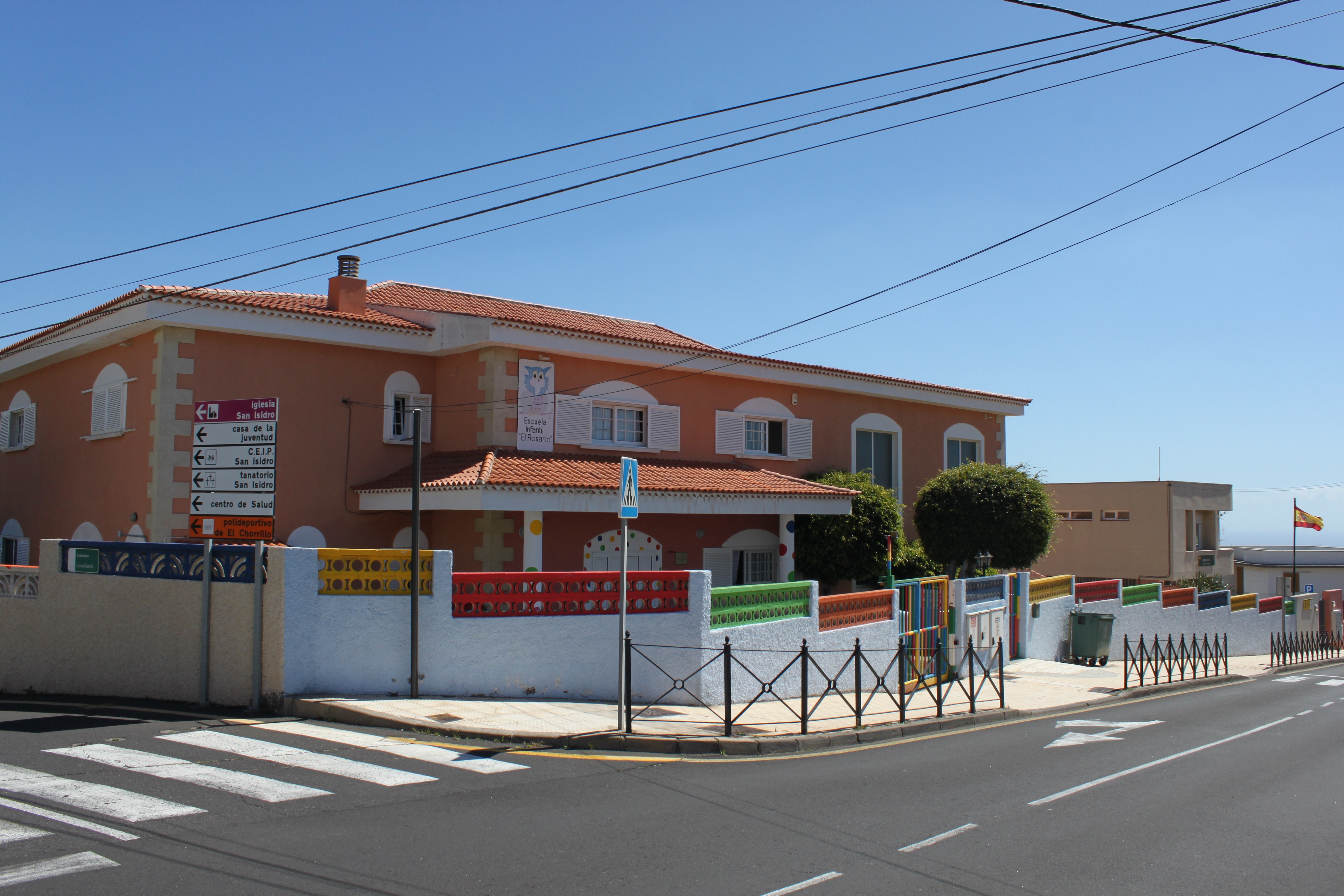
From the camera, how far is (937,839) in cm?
735

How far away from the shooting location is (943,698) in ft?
50.3

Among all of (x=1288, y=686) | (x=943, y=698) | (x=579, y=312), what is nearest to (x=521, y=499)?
(x=943, y=698)

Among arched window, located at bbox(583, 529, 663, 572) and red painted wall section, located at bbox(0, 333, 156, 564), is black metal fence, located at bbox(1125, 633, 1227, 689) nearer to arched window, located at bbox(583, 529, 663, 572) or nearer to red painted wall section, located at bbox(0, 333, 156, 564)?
arched window, located at bbox(583, 529, 663, 572)

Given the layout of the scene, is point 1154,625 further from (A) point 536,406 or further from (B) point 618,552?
(A) point 536,406

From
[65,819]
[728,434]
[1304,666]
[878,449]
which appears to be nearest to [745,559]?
[728,434]

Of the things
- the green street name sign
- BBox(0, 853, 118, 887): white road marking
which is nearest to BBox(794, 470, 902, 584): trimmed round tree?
the green street name sign

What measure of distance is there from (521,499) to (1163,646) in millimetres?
19288

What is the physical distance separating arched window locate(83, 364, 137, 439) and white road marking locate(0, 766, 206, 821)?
11.9m

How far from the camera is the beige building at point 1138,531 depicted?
4278cm

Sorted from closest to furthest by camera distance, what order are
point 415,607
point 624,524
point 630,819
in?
point 630,819
point 624,524
point 415,607

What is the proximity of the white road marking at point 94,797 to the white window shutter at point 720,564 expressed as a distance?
1539 centimetres

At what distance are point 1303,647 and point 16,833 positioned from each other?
37048mm

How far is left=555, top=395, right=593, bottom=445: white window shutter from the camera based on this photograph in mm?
20438

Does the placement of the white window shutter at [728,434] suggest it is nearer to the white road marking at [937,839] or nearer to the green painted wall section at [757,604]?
the green painted wall section at [757,604]
